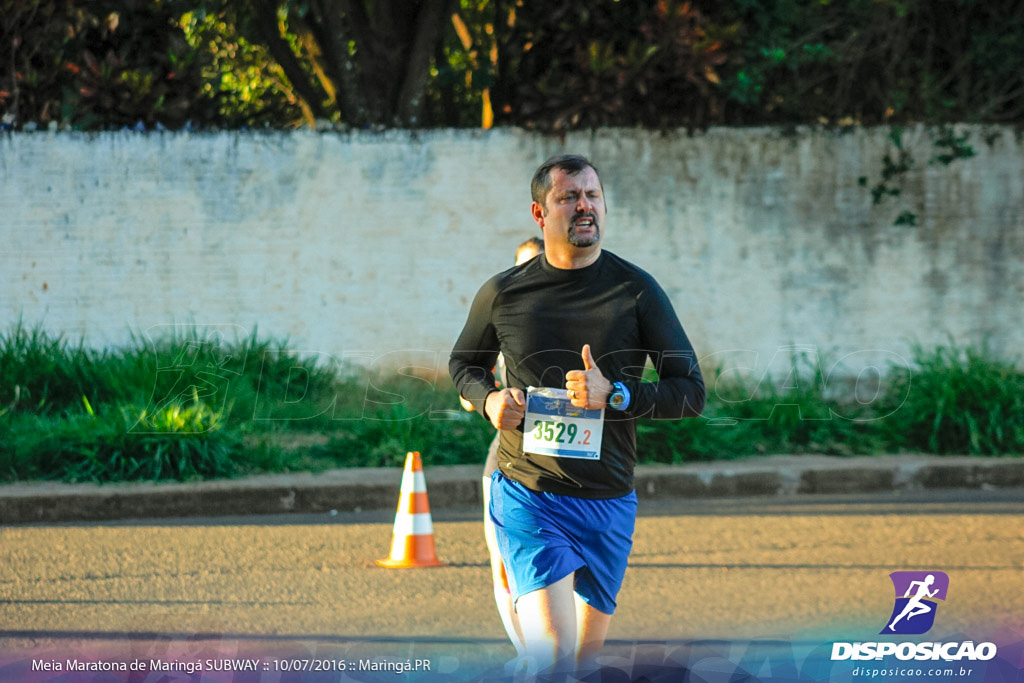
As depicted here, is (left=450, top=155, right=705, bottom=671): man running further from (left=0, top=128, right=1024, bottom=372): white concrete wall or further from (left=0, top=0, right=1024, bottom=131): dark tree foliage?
(left=0, top=0, right=1024, bottom=131): dark tree foliage

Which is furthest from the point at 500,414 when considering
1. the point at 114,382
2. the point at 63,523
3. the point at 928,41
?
the point at 928,41

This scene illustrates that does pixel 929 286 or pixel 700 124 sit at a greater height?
pixel 700 124

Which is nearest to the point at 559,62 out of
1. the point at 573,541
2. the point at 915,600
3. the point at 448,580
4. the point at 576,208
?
the point at 448,580

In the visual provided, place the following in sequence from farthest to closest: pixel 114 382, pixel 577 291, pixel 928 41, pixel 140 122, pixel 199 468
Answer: pixel 928 41, pixel 140 122, pixel 114 382, pixel 199 468, pixel 577 291

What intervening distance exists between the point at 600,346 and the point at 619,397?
178mm

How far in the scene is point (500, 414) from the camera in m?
3.61

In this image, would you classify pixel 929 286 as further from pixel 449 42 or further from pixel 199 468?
pixel 199 468

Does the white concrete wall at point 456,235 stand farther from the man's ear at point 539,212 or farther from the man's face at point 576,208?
the man's face at point 576,208

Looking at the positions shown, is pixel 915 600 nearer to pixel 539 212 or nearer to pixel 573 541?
pixel 573 541

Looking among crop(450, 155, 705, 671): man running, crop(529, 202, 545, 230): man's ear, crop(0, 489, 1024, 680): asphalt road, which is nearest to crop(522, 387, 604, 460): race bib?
crop(450, 155, 705, 671): man running

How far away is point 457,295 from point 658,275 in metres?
1.90

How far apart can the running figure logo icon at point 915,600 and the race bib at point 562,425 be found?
1.70 m

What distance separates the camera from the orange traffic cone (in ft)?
21.6

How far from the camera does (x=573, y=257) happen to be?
3.60 m
